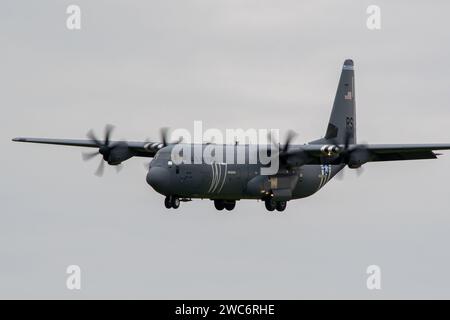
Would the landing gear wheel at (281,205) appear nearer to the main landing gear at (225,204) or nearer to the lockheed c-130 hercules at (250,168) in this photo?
the lockheed c-130 hercules at (250,168)

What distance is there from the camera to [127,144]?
55.1m

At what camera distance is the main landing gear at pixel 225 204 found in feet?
181

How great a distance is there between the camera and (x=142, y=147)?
182ft

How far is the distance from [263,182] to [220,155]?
8.19 ft

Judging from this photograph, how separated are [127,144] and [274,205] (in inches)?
284

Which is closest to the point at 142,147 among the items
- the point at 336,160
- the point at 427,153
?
the point at 336,160

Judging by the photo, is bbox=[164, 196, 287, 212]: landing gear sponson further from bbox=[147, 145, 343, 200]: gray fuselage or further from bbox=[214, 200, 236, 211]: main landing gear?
bbox=[147, 145, 343, 200]: gray fuselage

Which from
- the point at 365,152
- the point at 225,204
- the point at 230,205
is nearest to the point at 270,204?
the point at 230,205

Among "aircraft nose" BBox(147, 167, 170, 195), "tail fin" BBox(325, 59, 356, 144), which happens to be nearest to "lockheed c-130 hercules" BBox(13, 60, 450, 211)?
"aircraft nose" BBox(147, 167, 170, 195)

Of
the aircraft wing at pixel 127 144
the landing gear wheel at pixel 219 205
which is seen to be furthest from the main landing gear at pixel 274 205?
the aircraft wing at pixel 127 144

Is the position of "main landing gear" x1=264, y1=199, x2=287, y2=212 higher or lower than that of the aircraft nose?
lower

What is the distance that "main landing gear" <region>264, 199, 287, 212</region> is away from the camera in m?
54.1
